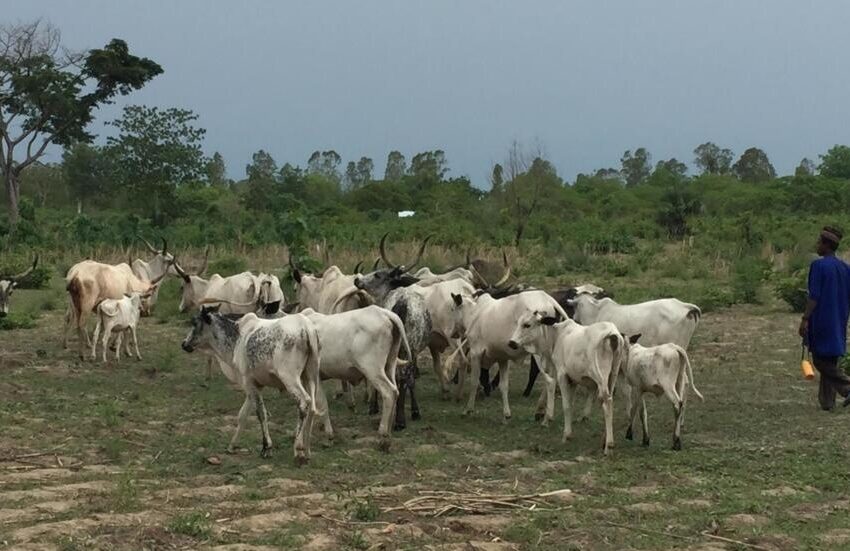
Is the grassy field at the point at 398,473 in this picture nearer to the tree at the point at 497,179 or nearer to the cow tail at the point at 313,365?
the cow tail at the point at 313,365

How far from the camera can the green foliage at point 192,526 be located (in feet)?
19.3

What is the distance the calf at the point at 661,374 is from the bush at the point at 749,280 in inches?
448

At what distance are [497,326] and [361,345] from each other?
2134 mm

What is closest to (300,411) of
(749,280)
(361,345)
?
(361,345)

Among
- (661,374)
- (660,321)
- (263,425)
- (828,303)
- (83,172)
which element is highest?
(83,172)

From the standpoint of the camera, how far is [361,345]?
8.96 meters

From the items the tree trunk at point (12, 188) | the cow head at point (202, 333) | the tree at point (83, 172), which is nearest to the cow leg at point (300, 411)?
the cow head at point (202, 333)

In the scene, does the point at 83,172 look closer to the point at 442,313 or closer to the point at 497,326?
the point at 442,313

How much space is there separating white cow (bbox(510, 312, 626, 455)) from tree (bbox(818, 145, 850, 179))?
5149 centimetres

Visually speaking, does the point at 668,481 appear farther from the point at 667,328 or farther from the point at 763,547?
the point at 667,328

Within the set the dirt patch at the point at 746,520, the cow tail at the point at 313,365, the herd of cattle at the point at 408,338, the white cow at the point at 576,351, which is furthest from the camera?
the white cow at the point at 576,351

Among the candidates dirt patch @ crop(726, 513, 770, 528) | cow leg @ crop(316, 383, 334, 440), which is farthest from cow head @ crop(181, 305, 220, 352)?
dirt patch @ crop(726, 513, 770, 528)

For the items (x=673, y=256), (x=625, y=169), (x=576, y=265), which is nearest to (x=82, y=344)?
(x=576, y=265)

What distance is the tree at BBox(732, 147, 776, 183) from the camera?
66231mm
